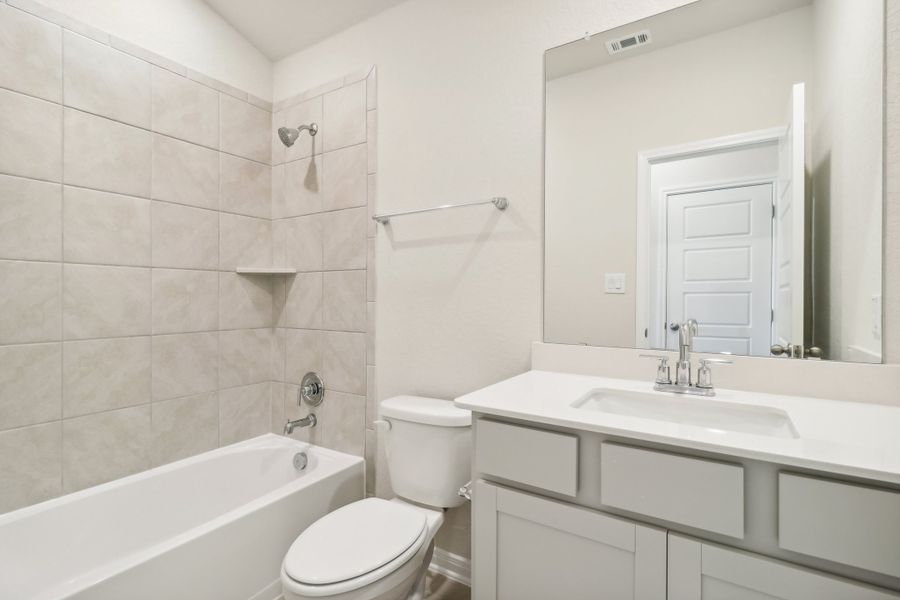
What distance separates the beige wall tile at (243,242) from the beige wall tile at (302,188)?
0.42 ft

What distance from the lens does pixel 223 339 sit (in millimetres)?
2100

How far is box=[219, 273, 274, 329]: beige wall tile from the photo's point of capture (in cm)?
210

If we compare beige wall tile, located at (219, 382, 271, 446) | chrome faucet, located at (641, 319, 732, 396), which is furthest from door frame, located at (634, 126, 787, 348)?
beige wall tile, located at (219, 382, 271, 446)

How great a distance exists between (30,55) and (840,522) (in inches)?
101

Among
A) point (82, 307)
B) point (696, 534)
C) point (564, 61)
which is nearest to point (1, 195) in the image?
point (82, 307)

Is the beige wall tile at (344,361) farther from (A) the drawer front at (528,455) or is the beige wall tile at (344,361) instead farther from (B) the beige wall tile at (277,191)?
(A) the drawer front at (528,455)

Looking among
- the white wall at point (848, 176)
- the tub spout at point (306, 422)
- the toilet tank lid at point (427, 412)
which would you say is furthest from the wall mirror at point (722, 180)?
the tub spout at point (306, 422)

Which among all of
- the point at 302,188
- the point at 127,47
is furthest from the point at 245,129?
the point at 127,47

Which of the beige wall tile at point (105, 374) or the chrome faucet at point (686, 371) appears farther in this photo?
the beige wall tile at point (105, 374)

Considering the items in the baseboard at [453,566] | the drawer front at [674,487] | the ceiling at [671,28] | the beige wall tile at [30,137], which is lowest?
the baseboard at [453,566]

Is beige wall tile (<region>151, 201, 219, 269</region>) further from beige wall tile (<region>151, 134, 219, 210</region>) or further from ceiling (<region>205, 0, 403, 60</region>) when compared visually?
ceiling (<region>205, 0, 403, 60</region>)

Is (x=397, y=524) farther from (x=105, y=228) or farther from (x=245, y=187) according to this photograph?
(x=245, y=187)

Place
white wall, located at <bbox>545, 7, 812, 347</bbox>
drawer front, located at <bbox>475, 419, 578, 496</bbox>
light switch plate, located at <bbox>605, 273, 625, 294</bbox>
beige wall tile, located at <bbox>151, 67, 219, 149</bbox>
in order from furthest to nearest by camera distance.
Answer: beige wall tile, located at <bbox>151, 67, 219, 149</bbox> < light switch plate, located at <bbox>605, 273, 625, 294</bbox> < white wall, located at <bbox>545, 7, 812, 347</bbox> < drawer front, located at <bbox>475, 419, 578, 496</bbox>

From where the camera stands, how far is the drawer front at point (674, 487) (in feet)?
2.58
